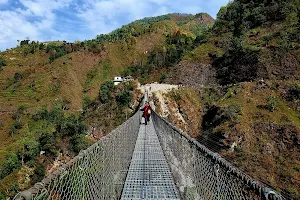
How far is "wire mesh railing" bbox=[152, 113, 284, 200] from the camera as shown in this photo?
5.24 ft

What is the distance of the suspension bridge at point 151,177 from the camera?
5.42 ft

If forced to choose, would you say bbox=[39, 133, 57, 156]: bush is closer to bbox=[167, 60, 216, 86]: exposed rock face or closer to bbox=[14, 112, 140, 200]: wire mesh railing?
bbox=[167, 60, 216, 86]: exposed rock face

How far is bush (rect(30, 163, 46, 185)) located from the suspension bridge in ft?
66.1

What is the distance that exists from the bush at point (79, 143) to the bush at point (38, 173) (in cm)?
303

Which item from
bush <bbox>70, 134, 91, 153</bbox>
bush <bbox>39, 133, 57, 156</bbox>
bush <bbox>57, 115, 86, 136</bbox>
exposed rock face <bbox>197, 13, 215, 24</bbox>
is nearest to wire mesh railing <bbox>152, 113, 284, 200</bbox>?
bush <bbox>70, 134, 91, 153</bbox>

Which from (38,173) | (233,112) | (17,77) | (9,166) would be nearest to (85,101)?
(17,77)

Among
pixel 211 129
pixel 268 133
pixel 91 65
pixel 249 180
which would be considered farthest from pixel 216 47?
pixel 91 65

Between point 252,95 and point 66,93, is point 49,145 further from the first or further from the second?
point 66,93

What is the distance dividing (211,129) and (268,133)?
3.52 meters

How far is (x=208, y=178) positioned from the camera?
2.49 m

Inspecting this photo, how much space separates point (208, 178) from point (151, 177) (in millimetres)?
1628

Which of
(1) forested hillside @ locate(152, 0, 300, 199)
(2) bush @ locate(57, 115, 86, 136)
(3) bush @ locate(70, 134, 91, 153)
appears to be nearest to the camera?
(1) forested hillside @ locate(152, 0, 300, 199)

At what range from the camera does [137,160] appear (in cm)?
492

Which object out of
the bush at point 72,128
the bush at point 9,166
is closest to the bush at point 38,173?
the bush at point 9,166
